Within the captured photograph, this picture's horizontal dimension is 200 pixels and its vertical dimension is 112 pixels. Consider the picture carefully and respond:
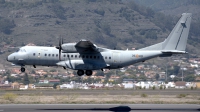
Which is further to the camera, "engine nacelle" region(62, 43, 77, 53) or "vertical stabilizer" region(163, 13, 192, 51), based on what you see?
"vertical stabilizer" region(163, 13, 192, 51)

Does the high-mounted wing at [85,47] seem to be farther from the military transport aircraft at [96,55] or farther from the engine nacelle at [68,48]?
the engine nacelle at [68,48]

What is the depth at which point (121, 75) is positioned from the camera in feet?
419

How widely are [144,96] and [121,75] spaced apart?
225 feet

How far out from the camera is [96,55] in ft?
190

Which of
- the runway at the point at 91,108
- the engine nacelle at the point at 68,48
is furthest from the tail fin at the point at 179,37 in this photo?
the runway at the point at 91,108

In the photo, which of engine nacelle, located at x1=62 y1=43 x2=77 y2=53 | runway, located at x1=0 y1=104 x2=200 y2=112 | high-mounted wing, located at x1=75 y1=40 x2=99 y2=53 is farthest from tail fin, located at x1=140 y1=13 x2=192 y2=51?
runway, located at x1=0 y1=104 x2=200 y2=112

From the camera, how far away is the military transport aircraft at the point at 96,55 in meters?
57.5

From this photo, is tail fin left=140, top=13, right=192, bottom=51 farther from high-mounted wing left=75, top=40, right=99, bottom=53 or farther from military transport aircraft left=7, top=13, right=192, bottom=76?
high-mounted wing left=75, top=40, right=99, bottom=53

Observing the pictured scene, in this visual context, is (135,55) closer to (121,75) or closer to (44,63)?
(44,63)

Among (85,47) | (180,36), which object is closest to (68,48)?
(85,47)

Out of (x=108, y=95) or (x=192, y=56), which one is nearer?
(x=108, y=95)

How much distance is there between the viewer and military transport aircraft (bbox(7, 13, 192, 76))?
57500 millimetres

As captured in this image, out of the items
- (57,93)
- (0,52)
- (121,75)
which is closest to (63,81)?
(121,75)

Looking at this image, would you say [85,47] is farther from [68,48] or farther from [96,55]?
[96,55]
